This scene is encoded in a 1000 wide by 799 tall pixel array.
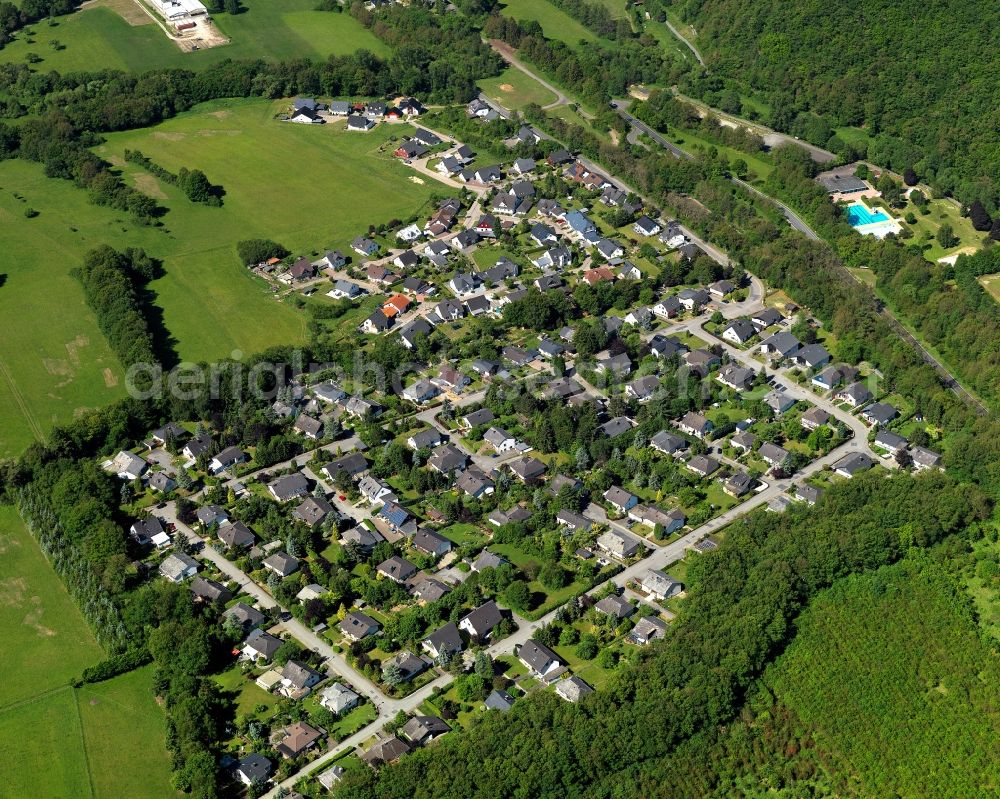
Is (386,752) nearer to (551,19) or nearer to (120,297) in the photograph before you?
(120,297)

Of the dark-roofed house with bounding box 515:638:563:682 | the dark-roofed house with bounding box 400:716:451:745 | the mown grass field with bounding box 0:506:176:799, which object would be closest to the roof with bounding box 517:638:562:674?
the dark-roofed house with bounding box 515:638:563:682

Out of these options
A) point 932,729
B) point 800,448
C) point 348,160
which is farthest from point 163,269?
point 932,729

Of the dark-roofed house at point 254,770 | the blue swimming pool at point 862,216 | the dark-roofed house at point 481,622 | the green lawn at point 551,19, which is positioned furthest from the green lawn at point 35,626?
the green lawn at point 551,19

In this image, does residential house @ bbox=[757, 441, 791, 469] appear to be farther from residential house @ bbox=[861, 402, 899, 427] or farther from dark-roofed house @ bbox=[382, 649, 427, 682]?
dark-roofed house @ bbox=[382, 649, 427, 682]

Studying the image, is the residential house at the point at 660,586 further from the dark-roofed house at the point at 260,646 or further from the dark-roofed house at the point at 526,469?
the dark-roofed house at the point at 260,646

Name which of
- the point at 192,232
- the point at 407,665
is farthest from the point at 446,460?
the point at 192,232
